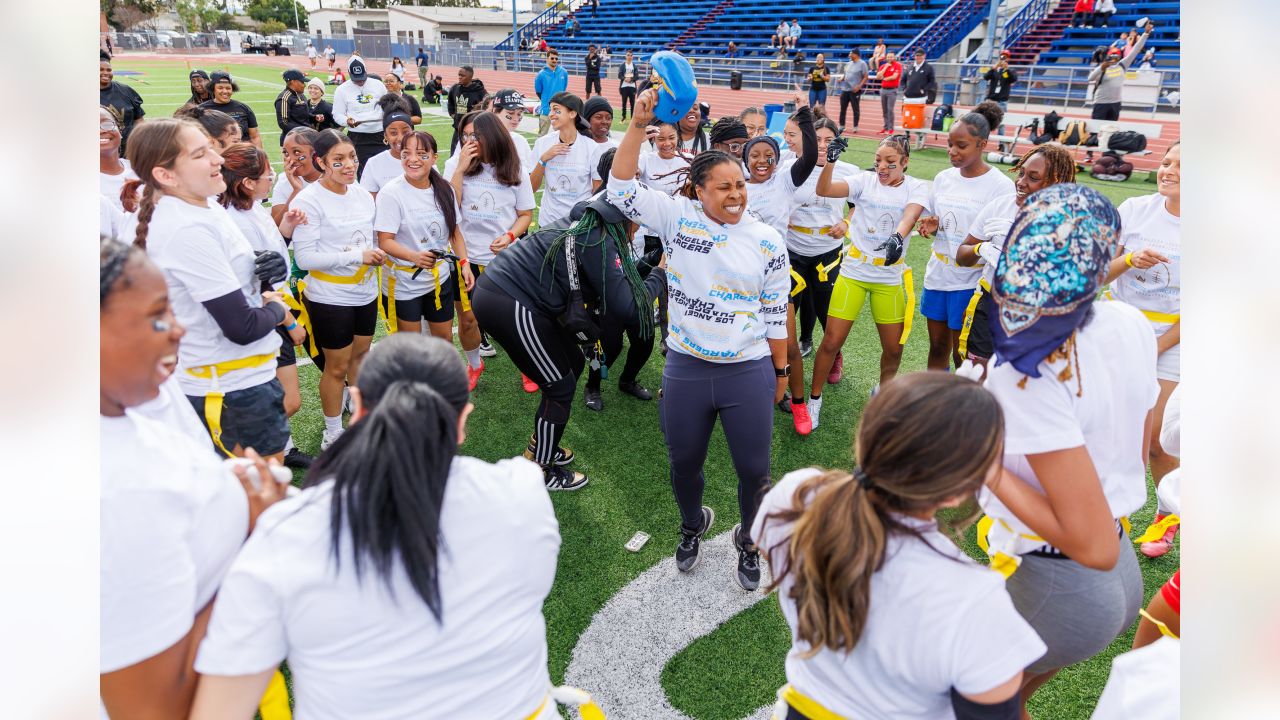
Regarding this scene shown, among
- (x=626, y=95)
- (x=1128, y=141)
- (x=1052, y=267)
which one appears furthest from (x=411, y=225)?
(x=626, y=95)

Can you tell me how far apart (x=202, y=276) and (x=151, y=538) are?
5.01 ft

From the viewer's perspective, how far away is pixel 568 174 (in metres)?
5.48

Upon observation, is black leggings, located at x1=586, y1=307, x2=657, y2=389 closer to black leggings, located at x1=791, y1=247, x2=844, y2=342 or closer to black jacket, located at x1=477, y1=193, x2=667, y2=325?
black jacket, located at x1=477, y1=193, x2=667, y2=325

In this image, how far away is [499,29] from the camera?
5678cm

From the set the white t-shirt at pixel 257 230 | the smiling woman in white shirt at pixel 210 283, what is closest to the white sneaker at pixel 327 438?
the white t-shirt at pixel 257 230

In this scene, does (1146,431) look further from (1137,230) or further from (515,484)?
(1137,230)

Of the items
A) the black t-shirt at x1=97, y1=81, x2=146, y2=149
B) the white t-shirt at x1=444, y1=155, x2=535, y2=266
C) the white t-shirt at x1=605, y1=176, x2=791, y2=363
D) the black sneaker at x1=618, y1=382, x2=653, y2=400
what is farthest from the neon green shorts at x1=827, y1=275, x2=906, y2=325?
the black t-shirt at x1=97, y1=81, x2=146, y2=149

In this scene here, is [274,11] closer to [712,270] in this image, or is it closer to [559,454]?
[559,454]

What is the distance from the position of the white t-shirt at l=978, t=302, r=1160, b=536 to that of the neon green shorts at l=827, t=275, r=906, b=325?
268cm

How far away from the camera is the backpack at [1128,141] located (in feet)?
40.7

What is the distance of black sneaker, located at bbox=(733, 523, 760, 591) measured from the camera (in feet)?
10.7

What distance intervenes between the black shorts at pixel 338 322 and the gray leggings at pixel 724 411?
6.42 ft

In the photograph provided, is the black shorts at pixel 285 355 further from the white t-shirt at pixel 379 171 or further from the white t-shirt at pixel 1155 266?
the white t-shirt at pixel 1155 266
